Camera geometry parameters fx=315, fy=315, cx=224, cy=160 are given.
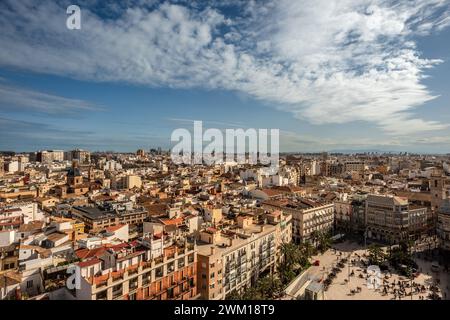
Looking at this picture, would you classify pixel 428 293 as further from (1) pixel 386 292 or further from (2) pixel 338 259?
(2) pixel 338 259

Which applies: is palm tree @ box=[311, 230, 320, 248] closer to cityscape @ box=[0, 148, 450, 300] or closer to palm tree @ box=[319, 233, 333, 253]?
cityscape @ box=[0, 148, 450, 300]

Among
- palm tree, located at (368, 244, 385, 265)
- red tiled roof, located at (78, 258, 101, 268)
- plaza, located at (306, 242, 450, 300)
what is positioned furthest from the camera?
palm tree, located at (368, 244, 385, 265)

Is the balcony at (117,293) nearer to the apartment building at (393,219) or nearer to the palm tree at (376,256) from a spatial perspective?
the palm tree at (376,256)

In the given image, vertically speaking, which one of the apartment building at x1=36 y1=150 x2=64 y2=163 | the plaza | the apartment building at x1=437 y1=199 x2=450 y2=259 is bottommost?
the plaza

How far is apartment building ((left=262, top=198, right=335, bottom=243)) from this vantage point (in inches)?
835

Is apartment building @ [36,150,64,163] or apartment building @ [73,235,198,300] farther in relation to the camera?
apartment building @ [36,150,64,163]

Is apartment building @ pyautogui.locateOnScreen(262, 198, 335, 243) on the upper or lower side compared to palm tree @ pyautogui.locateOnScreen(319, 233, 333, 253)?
upper

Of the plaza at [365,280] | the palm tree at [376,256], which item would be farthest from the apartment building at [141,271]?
the palm tree at [376,256]

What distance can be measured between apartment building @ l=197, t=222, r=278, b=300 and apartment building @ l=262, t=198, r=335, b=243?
4962mm

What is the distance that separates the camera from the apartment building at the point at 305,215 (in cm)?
2120

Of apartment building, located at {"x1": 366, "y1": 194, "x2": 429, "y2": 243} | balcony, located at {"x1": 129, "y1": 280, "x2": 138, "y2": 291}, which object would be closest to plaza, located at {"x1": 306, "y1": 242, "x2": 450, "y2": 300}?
apartment building, located at {"x1": 366, "y1": 194, "x2": 429, "y2": 243}

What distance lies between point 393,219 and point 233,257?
52.2ft

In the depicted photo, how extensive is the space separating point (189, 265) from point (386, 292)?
9587 mm

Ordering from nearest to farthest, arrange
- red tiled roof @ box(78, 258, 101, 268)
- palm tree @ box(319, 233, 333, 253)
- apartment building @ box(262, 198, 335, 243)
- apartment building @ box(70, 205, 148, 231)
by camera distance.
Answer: red tiled roof @ box(78, 258, 101, 268) < apartment building @ box(70, 205, 148, 231) < palm tree @ box(319, 233, 333, 253) < apartment building @ box(262, 198, 335, 243)
